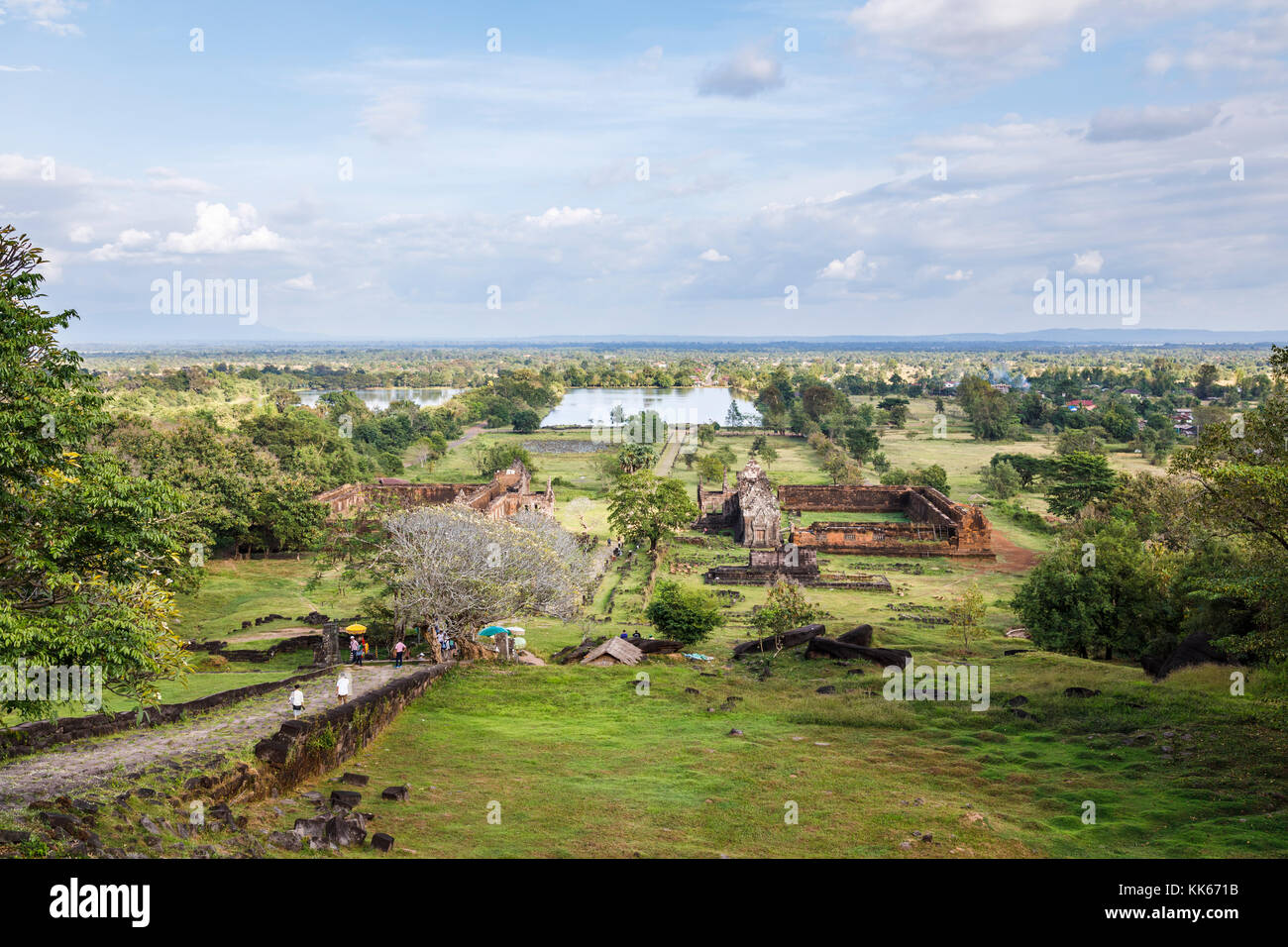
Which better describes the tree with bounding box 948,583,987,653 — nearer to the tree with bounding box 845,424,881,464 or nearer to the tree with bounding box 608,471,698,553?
the tree with bounding box 608,471,698,553

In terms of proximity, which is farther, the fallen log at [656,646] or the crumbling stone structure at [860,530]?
the crumbling stone structure at [860,530]

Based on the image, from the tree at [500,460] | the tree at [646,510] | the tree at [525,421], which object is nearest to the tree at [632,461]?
the tree at [500,460]

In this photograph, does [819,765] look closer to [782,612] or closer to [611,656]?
[611,656]

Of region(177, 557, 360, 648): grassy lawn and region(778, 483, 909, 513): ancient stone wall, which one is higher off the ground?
region(778, 483, 909, 513): ancient stone wall

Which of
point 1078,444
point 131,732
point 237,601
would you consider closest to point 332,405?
point 237,601

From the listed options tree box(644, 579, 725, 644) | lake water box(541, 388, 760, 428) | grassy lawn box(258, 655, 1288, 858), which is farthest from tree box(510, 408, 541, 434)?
grassy lawn box(258, 655, 1288, 858)

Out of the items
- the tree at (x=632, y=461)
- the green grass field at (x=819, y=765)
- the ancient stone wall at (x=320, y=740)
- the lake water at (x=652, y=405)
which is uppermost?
the lake water at (x=652, y=405)

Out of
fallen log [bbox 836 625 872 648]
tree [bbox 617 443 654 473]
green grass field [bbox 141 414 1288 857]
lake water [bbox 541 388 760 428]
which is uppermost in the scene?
lake water [bbox 541 388 760 428]

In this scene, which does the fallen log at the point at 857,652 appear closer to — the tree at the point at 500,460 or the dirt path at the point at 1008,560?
the dirt path at the point at 1008,560
